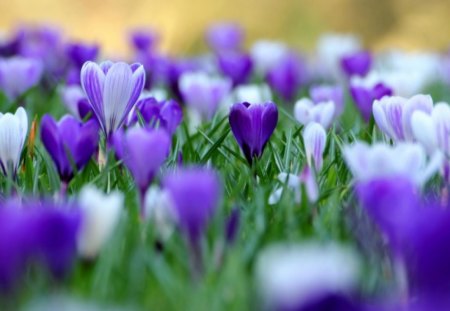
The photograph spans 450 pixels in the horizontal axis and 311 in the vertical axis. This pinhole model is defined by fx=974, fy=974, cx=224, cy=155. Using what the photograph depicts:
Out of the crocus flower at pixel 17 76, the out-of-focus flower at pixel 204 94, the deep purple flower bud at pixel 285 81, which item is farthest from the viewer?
the deep purple flower bud at pixel 285 81

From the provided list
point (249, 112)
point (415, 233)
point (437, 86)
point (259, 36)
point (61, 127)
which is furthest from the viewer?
point (259, 36)

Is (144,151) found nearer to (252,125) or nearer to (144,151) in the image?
(144,151)

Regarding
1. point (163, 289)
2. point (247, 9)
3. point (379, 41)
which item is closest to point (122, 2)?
point (247, 9)

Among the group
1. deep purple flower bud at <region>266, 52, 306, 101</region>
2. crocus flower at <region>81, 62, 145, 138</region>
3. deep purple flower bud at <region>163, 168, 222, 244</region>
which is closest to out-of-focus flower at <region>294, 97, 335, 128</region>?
crocus flower at <region>81, 62, 145, 138</region>

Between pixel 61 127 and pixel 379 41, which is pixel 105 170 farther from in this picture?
pixel 379 41

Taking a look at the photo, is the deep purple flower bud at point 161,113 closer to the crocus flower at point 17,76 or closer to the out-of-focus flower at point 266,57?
the crocus flower at point 17,76

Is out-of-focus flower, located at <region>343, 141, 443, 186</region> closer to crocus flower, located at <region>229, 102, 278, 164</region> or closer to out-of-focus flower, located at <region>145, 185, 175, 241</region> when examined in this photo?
out-of-focus flower, located at <region>145, 185, 175, 241</region>

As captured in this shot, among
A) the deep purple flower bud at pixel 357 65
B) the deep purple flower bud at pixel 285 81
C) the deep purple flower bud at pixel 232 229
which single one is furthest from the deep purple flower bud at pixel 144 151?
the deep purple flower bud at pixel 357 65
